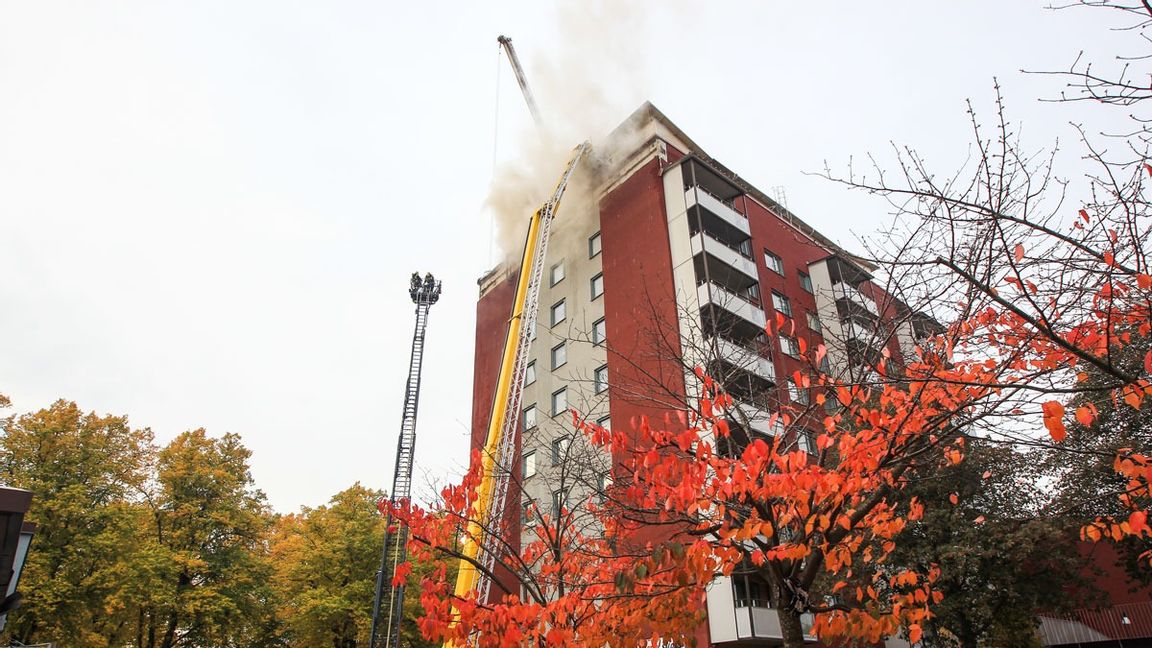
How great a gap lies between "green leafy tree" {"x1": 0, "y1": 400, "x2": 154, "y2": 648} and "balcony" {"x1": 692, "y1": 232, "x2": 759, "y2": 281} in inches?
952

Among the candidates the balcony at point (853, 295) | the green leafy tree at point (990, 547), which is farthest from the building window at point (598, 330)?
the green leafy tree at point (990, 547)

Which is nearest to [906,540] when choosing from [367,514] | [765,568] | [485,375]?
[765,568]

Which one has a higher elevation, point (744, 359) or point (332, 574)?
point (744, 359)

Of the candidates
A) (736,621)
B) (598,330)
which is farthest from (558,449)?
(598,330)

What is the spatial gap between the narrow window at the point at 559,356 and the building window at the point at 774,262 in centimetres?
1077

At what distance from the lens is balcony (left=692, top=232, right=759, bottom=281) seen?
2767 cm

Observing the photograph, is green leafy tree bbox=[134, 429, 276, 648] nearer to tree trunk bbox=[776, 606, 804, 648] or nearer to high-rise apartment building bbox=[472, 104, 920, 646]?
high-rise apartment building bbox=[472, 104, 920, 646]

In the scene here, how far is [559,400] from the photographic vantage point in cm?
3075

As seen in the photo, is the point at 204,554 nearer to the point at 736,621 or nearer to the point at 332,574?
the point at 332,574

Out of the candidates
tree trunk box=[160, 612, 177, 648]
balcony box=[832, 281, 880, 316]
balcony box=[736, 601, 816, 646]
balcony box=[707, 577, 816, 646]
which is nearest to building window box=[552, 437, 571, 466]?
balcony box=[707, 577, 816, 646]

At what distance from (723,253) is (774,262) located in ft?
19.3

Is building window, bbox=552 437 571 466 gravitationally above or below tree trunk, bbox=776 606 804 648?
above

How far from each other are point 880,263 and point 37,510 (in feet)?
93.9

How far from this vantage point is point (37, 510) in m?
23.5
